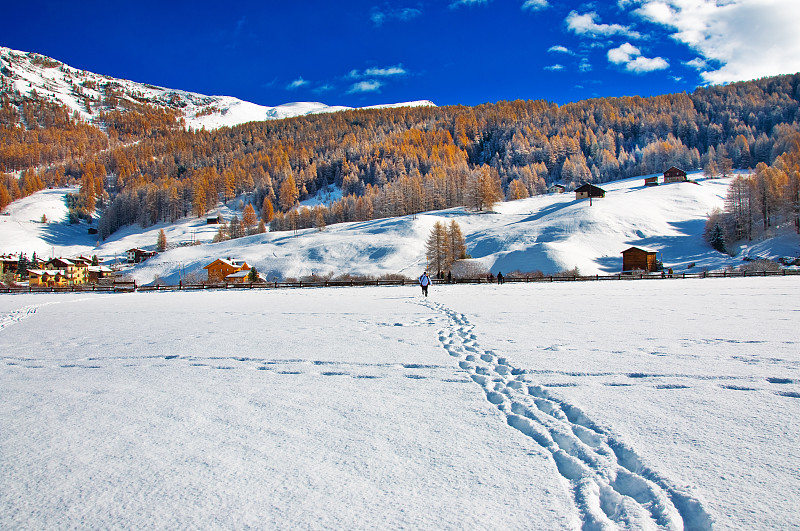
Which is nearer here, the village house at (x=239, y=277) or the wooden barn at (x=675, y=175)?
the village house at (x=239, y=277)

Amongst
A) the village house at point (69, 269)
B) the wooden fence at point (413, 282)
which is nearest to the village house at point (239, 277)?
the wooden fence at point (413, 282)

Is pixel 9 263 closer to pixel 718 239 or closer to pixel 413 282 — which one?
pixel 413 282

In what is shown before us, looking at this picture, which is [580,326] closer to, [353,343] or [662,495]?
[353,343]

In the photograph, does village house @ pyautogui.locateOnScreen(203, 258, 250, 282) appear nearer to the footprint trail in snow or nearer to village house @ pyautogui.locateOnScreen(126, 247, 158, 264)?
village house @ pyautogui.locateOnScreen(126, 247, 158, 264)

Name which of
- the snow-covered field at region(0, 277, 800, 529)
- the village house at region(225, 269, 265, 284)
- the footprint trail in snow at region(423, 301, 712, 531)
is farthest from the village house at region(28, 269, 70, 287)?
the footprint trail in snow at region(423, 301, 712, 531)

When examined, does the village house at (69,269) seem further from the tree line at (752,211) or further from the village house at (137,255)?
the tree line at (752,211)

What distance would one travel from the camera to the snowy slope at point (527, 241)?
5944 cm

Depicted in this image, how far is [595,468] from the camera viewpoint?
11.9 ft

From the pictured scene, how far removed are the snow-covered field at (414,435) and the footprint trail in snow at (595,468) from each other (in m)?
0.02

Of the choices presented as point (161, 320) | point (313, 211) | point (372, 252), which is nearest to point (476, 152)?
point (313, 211)

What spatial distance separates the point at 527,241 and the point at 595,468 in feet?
228

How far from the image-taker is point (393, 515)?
2982mm

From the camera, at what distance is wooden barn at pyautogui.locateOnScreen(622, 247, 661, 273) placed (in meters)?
55.8

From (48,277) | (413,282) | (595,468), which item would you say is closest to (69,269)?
(48,277)
